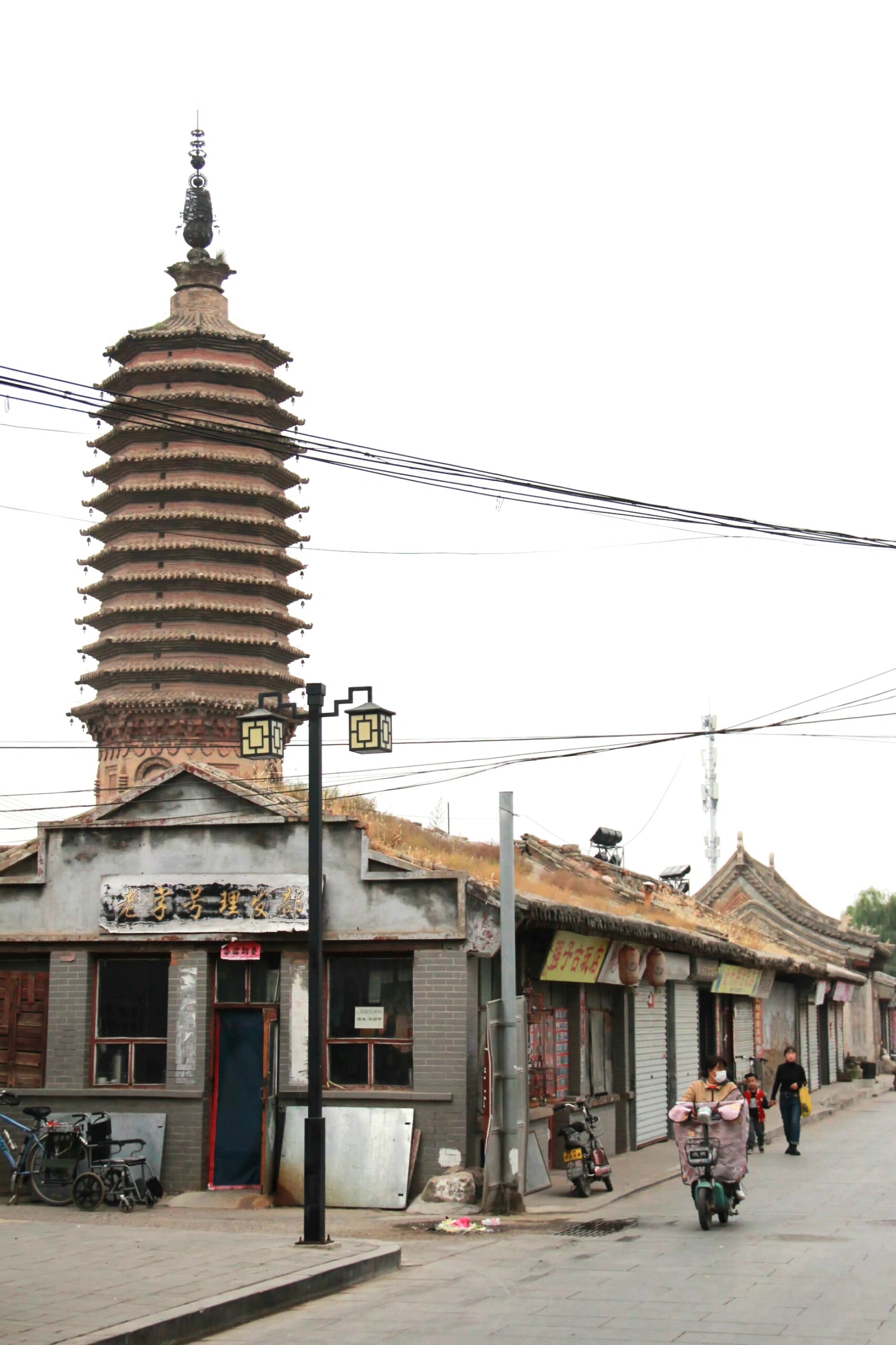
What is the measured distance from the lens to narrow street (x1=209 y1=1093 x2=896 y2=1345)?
10.3m

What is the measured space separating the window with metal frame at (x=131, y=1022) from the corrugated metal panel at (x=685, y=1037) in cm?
1073

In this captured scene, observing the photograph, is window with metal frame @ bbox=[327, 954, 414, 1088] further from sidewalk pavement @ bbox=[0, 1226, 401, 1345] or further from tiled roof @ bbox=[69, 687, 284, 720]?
tiled roof @ bbox=[69, 687, 284, 720]

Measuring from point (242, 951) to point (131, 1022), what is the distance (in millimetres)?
1785

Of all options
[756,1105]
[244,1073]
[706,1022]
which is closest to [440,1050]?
[244,1073]

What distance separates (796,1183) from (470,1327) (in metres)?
10.3

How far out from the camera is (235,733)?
47938 mm

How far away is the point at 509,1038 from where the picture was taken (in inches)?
671

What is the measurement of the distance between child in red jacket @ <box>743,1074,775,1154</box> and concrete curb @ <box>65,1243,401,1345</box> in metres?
10.2

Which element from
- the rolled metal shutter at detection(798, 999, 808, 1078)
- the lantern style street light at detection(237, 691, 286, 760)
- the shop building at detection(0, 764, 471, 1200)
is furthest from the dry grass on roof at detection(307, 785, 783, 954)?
the rolled metal shutter at detection(798, 999, 808, 1078)

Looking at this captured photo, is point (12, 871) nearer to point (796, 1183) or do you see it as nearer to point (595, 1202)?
point (595, 1202)

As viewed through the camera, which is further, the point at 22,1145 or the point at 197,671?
the point at 197,671

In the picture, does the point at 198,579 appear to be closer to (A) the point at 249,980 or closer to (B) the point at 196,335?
(B) the point at 196,335

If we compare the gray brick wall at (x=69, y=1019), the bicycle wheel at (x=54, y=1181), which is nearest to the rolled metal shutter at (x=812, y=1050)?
the gray brick wall at (x=69, y=1019)

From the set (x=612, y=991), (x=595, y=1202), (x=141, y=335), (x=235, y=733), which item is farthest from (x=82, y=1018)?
(x=141, y=335)
